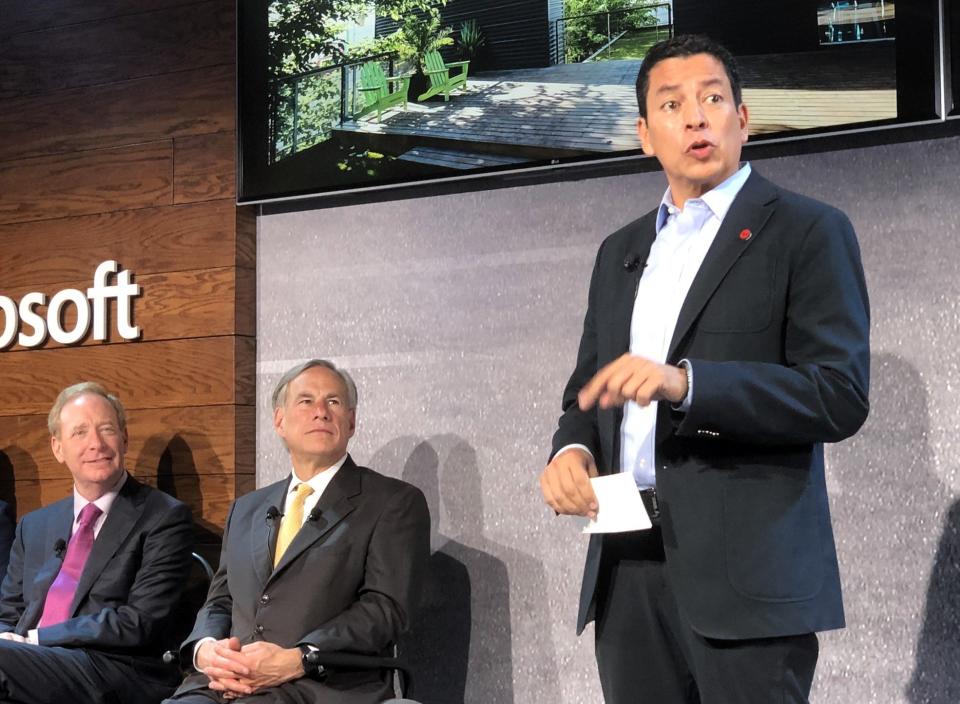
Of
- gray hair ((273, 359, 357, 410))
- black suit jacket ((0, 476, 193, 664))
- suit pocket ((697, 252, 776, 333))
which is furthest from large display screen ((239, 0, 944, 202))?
suit pocket ((697, 252, 776, 333))

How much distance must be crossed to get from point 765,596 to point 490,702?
2.06m

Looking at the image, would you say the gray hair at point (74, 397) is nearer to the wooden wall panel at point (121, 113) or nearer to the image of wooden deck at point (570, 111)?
the wooden wall panel at point (121, 113)

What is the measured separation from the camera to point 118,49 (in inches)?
166

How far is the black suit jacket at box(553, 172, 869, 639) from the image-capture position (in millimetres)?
1619

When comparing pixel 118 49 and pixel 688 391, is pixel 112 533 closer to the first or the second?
pixel 118 49

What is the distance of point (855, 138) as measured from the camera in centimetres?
322

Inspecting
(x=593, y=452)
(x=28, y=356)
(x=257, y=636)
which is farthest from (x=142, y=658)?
(x=593, y=452)

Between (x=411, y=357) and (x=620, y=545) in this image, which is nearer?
(x=620, y=545)

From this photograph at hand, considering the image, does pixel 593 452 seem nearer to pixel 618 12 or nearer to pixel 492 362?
pixel 492 362

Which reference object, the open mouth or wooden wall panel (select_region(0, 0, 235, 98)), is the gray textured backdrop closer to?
wooden wall panel (select_region(0, 0, 235, 98))

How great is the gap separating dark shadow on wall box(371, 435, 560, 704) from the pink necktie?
107 centimetres

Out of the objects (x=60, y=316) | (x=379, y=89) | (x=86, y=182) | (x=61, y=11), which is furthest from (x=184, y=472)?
(x=61, y=11)

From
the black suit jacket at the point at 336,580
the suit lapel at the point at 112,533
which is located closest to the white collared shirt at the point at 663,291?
the black suit jacket at the point at 336,580

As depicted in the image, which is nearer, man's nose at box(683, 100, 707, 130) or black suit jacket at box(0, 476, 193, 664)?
man's nose at box(683, 100, 707, 130)
